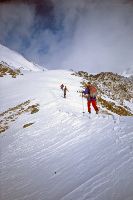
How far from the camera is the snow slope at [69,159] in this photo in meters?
8.56

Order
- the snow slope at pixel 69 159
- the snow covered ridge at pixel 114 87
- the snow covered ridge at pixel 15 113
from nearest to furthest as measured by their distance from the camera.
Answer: the snow slope at pixel 69 159 < the snow covered ridge at pixel 15 113 < the snow covered ridge at pixel 114 87

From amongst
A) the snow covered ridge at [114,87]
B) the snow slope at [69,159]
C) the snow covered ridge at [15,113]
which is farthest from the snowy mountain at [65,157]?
the snow covered ridge at [114,87]

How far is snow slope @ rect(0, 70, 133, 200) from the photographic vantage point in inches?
337

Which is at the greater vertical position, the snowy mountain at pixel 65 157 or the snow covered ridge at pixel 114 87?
the snow covered ridge at pixel 114 87

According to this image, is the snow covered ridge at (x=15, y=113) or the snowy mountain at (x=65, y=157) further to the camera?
the snow covered ridge at (x=15, y=113)

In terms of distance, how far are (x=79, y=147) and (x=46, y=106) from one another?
14.4 meters

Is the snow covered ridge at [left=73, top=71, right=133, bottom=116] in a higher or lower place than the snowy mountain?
higher

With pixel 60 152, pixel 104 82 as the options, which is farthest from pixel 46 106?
pixel 104 82

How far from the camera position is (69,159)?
12297mm

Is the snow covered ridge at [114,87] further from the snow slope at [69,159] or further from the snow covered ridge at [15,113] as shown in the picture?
the snow slope at [69,159]

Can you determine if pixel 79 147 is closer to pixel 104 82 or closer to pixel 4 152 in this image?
pixel 4 152

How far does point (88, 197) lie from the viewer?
7910 millimetres

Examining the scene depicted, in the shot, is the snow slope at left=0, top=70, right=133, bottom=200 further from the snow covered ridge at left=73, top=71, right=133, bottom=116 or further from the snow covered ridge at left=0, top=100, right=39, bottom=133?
the snow covered ridge at left=73, top=71, right=133, bottom=116

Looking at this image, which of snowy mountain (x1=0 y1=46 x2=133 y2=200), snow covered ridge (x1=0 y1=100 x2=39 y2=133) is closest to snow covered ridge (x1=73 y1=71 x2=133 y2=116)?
snow covered ridge (x1=0 y1=100 x2=39 y2=133)
